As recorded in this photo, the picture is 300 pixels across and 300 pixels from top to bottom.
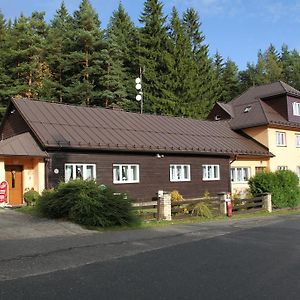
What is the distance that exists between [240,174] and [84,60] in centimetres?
2068

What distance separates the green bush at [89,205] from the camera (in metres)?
16.0

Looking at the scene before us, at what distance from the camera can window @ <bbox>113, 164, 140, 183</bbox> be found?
25672 millimetres

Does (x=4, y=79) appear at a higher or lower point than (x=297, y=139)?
higher

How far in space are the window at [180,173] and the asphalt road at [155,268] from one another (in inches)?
558

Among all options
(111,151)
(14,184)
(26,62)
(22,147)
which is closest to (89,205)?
(22,147)

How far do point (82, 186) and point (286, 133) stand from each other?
84.2 ft

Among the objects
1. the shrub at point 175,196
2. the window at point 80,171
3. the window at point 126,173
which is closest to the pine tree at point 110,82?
the window at point 126,173

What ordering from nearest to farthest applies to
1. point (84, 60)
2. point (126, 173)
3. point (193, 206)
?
point (193, 206)
point (126, 173)
point (84, 60)

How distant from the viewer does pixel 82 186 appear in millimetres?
16766

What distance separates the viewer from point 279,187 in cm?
2823

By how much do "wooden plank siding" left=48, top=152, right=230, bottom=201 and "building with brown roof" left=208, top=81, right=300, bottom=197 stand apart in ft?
13.3

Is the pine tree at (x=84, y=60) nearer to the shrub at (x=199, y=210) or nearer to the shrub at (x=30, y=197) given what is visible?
the shrub at (x=30, y=197)

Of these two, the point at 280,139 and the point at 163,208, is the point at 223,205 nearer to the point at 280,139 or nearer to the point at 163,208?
the point at 163,208

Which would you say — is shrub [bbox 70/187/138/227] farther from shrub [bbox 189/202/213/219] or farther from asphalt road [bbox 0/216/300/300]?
shrub [bbox 189/202/213/219]
